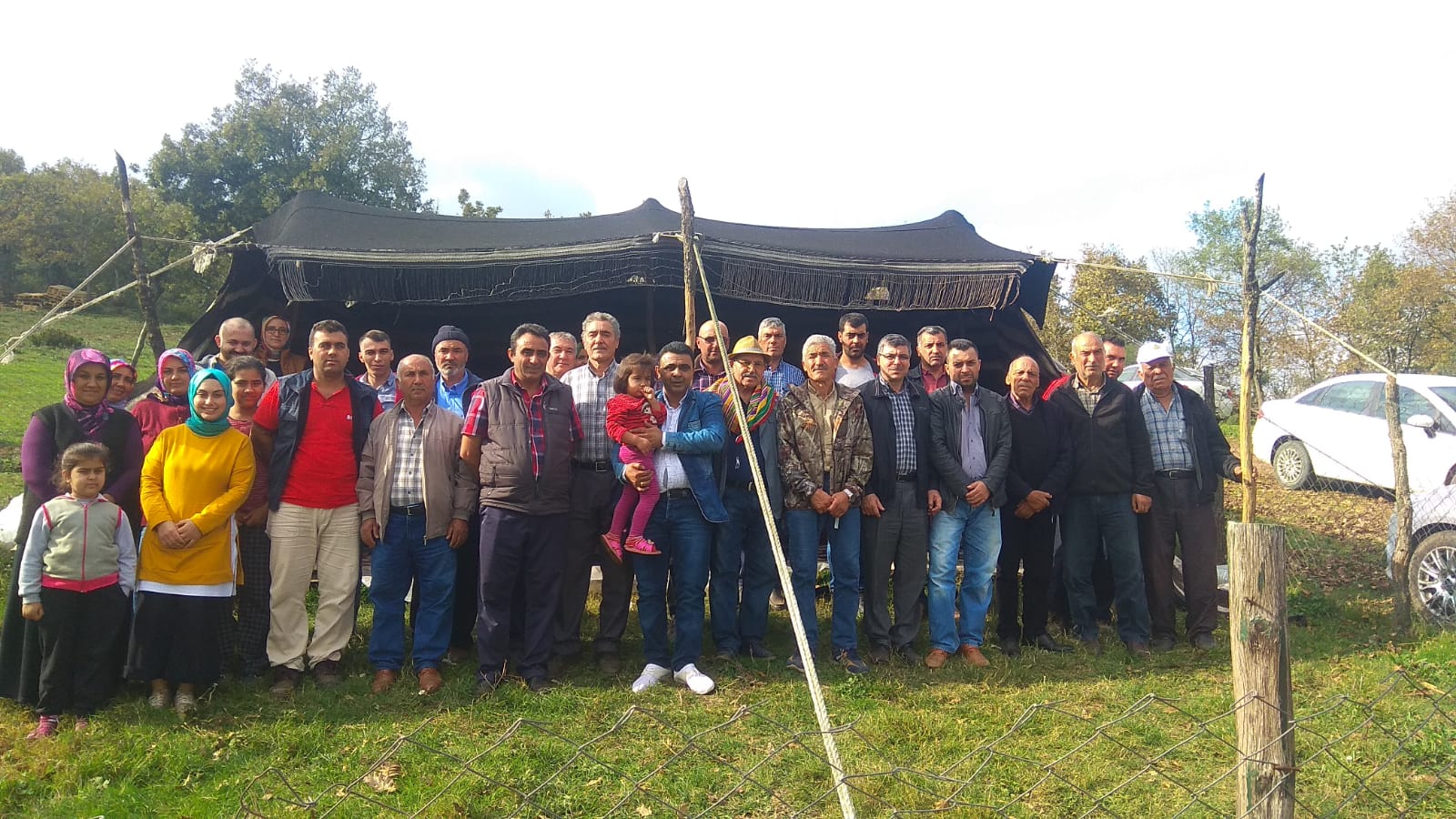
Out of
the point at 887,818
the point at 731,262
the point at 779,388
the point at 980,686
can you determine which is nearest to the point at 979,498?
the point at 980,686

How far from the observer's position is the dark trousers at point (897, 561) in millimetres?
4309

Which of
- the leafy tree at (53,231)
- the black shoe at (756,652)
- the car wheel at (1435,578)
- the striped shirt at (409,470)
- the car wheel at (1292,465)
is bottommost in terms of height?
the black shoe at (756,652)

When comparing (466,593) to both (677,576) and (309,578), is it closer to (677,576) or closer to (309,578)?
(309,578)

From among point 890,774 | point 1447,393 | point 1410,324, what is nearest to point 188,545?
point 890,774

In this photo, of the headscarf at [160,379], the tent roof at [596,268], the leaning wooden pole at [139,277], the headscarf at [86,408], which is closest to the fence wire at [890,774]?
the headscarf at [86,408]

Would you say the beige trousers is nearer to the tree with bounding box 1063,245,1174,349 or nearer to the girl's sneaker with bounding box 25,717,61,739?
the girl's sneaker with bounding box 25,717,61,739

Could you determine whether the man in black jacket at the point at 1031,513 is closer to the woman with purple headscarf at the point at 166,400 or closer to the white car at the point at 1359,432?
the white car at the point at 1359,432

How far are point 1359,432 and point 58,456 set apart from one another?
10.1 meters

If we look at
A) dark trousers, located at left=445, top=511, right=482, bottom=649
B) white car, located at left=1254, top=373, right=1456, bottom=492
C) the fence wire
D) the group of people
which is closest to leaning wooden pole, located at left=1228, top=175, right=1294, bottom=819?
the fence wire

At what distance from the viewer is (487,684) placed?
384 cm

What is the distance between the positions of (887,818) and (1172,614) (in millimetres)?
2801

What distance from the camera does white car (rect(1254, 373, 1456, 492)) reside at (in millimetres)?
7066

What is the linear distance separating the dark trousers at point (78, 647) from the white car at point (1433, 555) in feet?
21.7

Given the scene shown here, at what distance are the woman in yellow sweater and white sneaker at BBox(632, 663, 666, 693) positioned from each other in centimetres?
184
